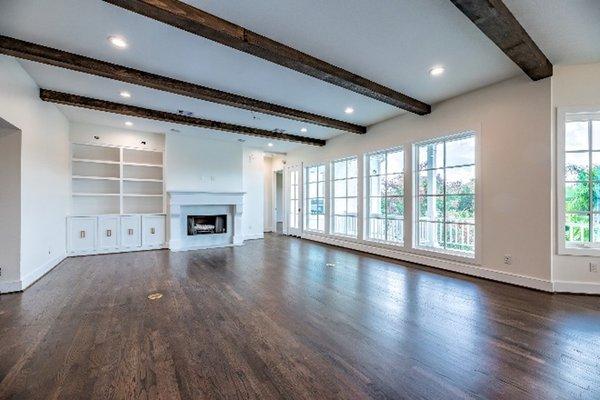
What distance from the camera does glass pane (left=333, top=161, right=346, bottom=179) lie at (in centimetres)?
731

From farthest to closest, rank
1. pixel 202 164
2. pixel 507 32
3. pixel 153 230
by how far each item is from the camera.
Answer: pixel 202 164
pixel 153 230
pixel 507 32

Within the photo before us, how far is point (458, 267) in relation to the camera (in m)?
4.48

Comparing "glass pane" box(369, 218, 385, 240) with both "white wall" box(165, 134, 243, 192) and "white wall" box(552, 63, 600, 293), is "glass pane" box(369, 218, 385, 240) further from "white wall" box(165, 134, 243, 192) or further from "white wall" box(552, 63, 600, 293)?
"white wall" box(165, 134, 243, 192)

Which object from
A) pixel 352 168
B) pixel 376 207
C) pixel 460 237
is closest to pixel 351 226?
pixel 376 207

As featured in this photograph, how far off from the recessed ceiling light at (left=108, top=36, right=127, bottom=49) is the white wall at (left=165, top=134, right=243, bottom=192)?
3.85 meters

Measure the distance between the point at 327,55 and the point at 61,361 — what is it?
12.0 feet

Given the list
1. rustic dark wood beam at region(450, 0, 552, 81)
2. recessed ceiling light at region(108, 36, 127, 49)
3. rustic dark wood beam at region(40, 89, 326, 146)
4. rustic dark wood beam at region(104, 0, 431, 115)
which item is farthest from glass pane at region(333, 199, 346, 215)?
recessed ceiling light at region(108, 36, 127, 49)

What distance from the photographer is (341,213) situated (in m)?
7.32

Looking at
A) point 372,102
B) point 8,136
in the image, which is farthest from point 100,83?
point 372,102

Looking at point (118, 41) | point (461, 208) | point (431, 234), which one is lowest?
point (431, 234)

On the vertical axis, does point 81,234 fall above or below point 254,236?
above

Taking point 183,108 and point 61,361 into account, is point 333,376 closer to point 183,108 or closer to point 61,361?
point 61,361

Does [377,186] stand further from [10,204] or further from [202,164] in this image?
[10,204]

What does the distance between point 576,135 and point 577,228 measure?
1195mm
